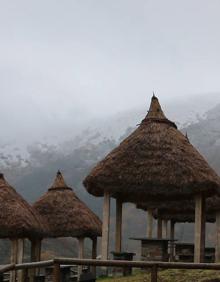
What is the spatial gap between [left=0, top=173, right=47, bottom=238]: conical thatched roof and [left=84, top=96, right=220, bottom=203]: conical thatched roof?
229 cm

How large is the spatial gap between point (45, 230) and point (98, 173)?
13.9 feet

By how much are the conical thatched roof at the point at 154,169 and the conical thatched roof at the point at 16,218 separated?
7.51ft

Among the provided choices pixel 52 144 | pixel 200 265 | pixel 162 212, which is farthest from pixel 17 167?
pixel 200 265

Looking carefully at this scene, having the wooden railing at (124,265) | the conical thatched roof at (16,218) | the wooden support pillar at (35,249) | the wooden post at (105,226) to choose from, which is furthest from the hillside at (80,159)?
the wooden railing at (124,265)

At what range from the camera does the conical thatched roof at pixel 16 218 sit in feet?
64.4

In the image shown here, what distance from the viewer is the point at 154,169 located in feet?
59.8

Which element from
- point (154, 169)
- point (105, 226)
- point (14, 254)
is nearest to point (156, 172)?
point (154, 169)

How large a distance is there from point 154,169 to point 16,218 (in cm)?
472

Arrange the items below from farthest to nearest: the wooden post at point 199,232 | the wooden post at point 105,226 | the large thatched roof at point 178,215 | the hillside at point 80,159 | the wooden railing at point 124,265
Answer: the hillside at point 80,159, the large thatched roof at point 178,215, the wooden post at point 105,226, the wooden post at point 199,232, the wooden railing at point 124,265

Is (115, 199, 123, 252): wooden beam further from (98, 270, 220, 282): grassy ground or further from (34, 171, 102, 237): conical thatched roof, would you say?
(98, 270, 220, 282): grassy ground

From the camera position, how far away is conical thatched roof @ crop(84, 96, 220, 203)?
17812 mm

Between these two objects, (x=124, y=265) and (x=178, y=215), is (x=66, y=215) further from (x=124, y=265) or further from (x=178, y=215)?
(x=124, y=265)

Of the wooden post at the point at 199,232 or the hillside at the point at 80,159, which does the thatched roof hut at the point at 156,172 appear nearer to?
the wooden post at the point at 199,232

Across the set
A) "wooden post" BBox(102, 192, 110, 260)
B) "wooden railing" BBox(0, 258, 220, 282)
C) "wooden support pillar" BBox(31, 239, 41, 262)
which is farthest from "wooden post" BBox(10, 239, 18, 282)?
"wooden railing" BBox(0, 258, 220, 282)
